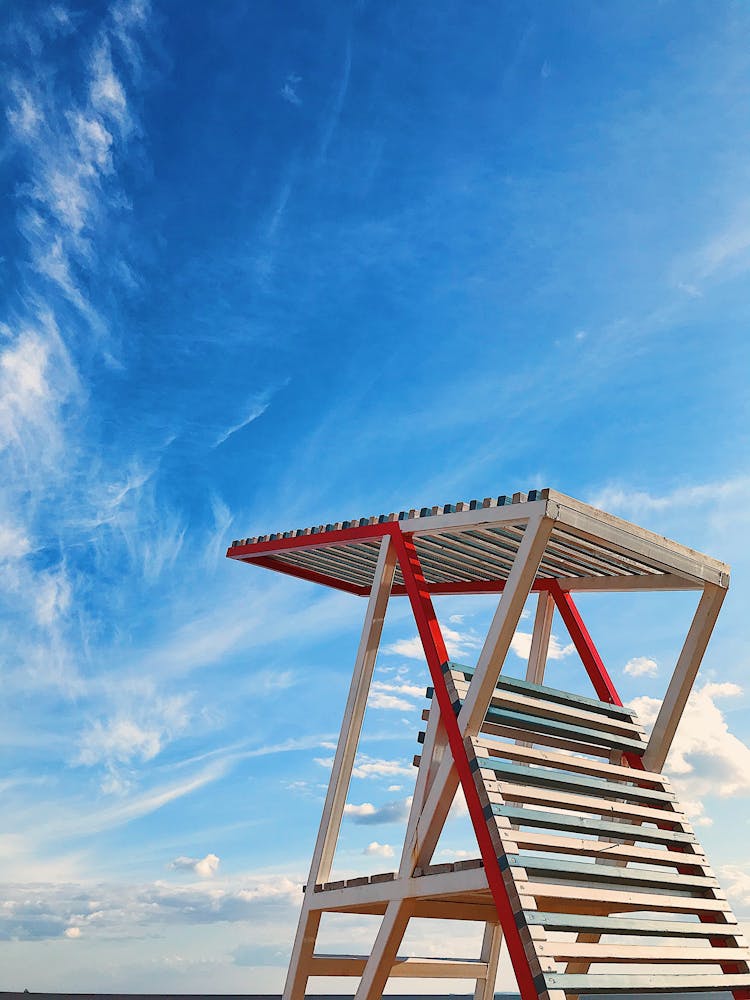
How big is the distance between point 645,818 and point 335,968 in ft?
8.28

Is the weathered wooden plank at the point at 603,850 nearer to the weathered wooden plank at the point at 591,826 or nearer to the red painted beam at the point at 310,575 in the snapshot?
the weathered wooden plank at the point at 591,826

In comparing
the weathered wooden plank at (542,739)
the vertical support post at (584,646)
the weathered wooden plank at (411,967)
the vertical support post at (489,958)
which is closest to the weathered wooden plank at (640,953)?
the weathered wooden plank at (542,739)

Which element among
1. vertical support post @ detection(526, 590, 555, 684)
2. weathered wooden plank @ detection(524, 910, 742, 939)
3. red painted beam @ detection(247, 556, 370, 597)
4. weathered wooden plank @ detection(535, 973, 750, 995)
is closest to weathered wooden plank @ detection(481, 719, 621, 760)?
weathered wooden plank @ detection(524, 910, 742, 939)

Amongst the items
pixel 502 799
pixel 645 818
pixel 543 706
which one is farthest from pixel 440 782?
pixel 645 818

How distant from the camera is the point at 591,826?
7.47 meters

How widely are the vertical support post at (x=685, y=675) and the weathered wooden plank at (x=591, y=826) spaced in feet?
2.31

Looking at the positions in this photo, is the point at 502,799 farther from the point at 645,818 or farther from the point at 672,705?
the point at 672,705

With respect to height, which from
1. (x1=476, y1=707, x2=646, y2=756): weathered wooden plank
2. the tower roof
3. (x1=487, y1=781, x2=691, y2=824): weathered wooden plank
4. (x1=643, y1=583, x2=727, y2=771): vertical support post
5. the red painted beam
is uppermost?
the red painted beam

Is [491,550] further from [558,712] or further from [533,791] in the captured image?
[533,791]

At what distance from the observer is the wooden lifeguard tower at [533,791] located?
22.4 ft

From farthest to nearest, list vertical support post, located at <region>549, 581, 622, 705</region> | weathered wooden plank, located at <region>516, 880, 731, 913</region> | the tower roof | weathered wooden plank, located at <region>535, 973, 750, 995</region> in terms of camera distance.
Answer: vertical support post, located at <region>549, 581, 622, 705</region>, the tower roof, weathered wooden plank, located at <region>516, 880, 731, 913</region>, weathered wooden plank, located at <region>535, 973, 750, 995</region>

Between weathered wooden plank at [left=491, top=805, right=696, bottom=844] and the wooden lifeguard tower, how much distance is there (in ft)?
0.05

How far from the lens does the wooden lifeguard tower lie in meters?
6.82

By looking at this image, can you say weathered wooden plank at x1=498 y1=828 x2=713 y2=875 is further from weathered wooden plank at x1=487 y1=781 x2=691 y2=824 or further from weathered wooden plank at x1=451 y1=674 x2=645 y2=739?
weathered wooden plank at x1=451 y1=674 x2=645 y2=739
